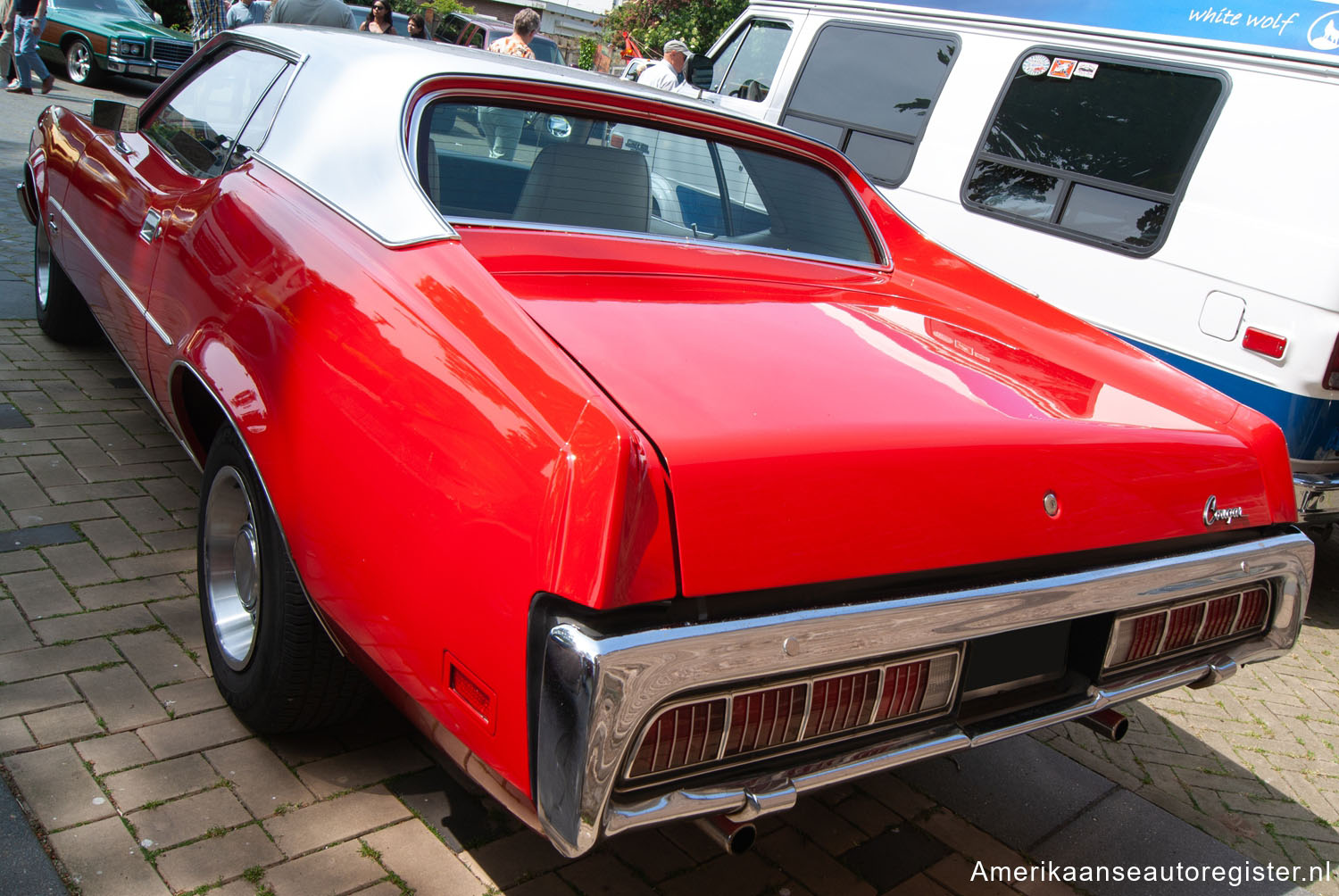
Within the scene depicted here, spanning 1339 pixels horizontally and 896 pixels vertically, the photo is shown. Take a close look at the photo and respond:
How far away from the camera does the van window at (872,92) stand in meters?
5.97

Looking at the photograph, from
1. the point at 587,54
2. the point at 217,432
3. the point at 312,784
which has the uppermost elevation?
the point at 587,54

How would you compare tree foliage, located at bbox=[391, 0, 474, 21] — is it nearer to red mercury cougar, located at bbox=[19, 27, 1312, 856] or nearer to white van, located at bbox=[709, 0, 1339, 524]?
white van, located at bbox=[709, 0, 1339, 524]

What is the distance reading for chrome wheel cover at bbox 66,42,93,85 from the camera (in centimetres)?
1520

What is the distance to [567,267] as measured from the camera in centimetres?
234

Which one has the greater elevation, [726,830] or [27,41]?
[27,41]

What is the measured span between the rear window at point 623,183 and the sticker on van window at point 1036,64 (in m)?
2.63

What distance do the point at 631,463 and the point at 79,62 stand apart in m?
17.0

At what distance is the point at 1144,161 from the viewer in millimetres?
4953

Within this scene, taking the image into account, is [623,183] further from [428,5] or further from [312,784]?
[428,5]

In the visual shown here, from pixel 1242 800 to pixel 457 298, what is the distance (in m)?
2.65

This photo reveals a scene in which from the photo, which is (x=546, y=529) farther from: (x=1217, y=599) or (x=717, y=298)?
(x=1217, y=599)

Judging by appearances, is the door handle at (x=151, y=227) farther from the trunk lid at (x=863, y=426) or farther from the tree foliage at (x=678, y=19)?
the tree foliage at (x=678, y=19)

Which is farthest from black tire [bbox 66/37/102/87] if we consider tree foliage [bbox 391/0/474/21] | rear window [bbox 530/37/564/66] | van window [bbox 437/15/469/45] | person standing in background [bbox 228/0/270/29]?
tree foliage [bbox 391/0/474/21]

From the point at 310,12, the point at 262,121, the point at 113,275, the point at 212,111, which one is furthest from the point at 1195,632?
the point at 310,12
